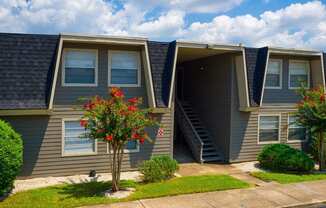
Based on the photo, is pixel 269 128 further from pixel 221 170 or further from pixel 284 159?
pixel 221 170

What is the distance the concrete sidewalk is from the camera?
9094mm

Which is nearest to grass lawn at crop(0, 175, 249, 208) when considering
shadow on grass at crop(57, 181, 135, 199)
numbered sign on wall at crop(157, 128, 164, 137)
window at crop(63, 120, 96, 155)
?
shadow on grass at crop(57, 181, 135, 199)

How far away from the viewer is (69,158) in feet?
40.1

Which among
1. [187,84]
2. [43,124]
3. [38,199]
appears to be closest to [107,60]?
[43,124]

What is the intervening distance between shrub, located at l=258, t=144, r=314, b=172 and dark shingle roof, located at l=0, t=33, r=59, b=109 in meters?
9.38

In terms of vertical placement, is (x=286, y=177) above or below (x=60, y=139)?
below

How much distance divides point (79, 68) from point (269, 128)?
9350 mm

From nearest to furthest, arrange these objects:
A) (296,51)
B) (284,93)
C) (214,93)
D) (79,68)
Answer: (79,68)
(296,51)
(284,93)
(214,93)

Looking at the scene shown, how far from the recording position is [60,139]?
12055 mm

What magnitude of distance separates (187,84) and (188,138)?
397 cm

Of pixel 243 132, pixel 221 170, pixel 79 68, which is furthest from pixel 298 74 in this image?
pixel 79 68

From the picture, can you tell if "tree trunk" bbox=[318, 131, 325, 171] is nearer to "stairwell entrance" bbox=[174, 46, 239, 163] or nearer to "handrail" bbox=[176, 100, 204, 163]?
"stairwell entrance" bbox=[174, 46, 239, 163]

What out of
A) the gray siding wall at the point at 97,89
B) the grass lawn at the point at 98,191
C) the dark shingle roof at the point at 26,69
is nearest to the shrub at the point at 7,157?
the grass lawn at the point at 98,191

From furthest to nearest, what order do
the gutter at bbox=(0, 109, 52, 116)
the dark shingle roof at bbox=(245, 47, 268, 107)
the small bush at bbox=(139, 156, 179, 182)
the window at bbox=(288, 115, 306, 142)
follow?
the window at bbox=(288, 115, 306, 142) < the dark shingle roof at bbox=(245, 47, 268, 107) < the small bush at bbox=(139, 156, 179, 182) < the gutter at bbox=(0, 109, 52, 116)
